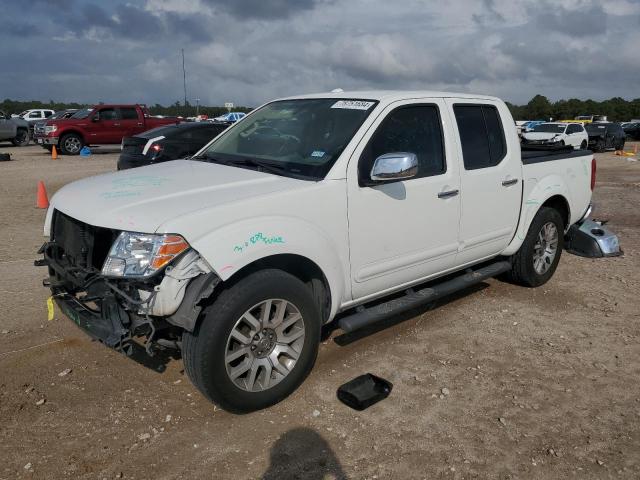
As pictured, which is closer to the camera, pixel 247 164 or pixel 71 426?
pixel 71 426

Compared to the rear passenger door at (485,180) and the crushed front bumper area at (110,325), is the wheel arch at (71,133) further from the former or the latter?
the crushed front bumper area at (110,325)

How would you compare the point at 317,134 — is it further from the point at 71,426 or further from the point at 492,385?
the point at 71,426

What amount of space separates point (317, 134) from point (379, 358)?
171 cm

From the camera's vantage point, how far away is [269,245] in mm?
3117

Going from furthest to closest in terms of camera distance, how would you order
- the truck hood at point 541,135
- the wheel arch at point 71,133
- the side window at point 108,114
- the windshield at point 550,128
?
the windshield at point 550,128 → the truck hood at point 541,135 → the side window at point 108,114 → the wheel arch at point 71,133

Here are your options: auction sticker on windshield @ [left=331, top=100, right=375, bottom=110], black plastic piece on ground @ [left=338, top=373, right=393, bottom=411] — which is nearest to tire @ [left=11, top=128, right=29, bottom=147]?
auction sticker on windshield @ [left=331, top=100, right=375, bottom=110]

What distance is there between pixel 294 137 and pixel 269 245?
1225 mm

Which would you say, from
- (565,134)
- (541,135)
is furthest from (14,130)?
(565,134)

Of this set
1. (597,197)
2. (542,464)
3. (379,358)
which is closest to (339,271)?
(379,358)

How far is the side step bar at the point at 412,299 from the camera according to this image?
3766 millimetres

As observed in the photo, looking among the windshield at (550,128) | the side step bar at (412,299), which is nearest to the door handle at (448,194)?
the side step bar at (412,299)

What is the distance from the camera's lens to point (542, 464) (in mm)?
2930

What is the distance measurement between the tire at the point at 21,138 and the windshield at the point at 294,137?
82.9 ft

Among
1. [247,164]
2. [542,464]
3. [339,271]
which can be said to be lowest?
[542,464]
